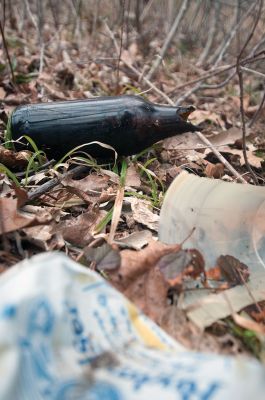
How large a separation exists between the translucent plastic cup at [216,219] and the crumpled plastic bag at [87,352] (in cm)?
49

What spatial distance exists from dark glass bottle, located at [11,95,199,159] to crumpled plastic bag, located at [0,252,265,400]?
122 centimetres

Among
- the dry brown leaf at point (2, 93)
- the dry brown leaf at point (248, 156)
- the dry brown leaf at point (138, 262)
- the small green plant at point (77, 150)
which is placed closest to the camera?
the dry brown leaf at point (138, 262)

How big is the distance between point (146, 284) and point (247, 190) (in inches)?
21.5

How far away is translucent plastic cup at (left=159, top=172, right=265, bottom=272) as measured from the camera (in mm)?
1486

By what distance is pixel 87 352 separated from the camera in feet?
3.04

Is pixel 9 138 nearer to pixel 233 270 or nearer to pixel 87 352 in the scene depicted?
pixel 233 270

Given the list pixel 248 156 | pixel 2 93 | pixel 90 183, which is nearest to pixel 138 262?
pixel 90 183

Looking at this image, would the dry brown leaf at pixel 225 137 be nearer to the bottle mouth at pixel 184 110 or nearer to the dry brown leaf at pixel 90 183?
the bottle mouth at pixel 184 110

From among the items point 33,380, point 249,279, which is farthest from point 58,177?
point 33,380

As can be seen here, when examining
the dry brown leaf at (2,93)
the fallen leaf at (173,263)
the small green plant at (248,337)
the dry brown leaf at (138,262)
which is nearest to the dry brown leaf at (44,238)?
the dry brown leaf at (138,262)

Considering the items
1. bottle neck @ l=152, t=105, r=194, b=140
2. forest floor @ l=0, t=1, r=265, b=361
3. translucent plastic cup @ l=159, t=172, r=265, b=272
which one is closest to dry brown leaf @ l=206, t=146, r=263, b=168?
forest floor @ l=0, t=1, r=265, b=361

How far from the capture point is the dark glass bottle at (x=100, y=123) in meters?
2.13

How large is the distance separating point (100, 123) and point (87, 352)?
138cm

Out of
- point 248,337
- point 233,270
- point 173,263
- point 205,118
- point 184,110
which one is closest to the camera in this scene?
point 248,337
